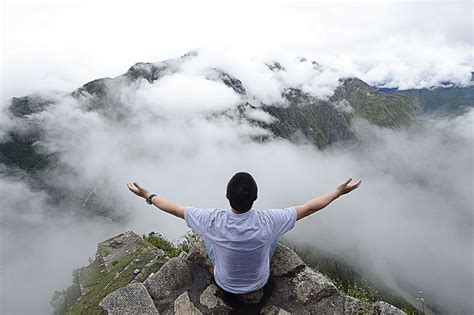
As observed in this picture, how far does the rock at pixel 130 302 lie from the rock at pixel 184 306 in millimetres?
463

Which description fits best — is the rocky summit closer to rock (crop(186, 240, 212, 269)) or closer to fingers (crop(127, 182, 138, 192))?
rock (crop(186, 240, 212, 269))

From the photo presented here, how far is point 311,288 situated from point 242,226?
10.3ft

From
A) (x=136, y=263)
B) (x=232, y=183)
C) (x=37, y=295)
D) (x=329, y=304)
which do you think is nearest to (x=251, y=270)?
(x=232, y=183)

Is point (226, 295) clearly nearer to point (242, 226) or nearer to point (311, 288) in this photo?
point (311, 288)

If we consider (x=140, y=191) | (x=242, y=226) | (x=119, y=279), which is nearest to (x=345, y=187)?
(x=242, y=226)

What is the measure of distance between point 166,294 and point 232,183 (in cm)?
395

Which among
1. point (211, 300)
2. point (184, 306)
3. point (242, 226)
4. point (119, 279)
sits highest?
point (242, 226)

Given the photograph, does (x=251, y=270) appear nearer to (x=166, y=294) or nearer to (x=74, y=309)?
(x=166, y=294)

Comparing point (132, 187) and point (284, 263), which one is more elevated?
point (132, 187)

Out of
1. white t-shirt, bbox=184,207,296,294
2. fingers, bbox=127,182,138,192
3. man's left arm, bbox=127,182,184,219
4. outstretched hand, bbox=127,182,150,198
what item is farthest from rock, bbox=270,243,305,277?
fingers, bbox=127,182,138,192

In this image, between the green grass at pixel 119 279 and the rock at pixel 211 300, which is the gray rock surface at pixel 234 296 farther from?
the green grass at pixel 119 279

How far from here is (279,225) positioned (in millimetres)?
6227

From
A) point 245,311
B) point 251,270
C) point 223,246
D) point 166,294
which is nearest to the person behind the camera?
point 223,246

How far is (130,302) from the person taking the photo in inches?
304
